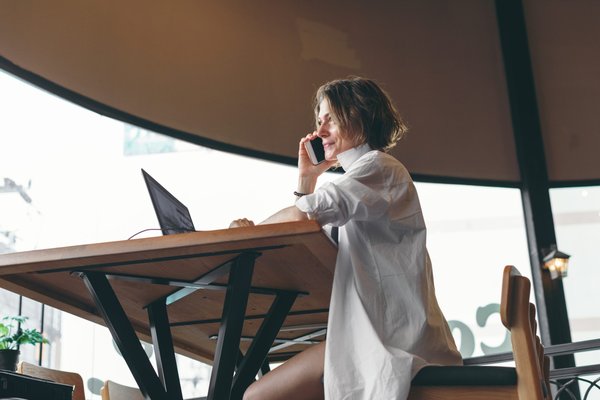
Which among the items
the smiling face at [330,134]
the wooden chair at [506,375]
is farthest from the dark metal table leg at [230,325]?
the smiling face at [330,134]

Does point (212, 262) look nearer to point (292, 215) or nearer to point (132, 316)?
point (292, 215)

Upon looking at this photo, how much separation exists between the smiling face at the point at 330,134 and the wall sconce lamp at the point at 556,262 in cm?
397

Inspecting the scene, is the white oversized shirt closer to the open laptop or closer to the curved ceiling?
the open laptop

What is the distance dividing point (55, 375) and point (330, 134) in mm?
1205

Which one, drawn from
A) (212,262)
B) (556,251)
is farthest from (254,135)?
(212,262)

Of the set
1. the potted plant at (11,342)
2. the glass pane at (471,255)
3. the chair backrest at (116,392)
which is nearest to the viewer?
the chair backrest at (116,392)

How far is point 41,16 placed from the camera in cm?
397

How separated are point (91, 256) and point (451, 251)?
4273 mm

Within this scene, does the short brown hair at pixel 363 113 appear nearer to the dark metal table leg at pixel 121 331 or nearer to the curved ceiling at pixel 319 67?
the dark metal table leg at pixel 121 331

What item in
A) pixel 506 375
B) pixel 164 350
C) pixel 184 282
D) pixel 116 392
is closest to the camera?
pixel 506 375

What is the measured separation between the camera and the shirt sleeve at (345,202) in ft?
4.66

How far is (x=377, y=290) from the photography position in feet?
4.91

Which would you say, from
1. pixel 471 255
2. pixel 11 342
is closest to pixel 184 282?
pixel 11 342

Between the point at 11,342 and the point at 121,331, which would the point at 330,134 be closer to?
the point at 121,331
